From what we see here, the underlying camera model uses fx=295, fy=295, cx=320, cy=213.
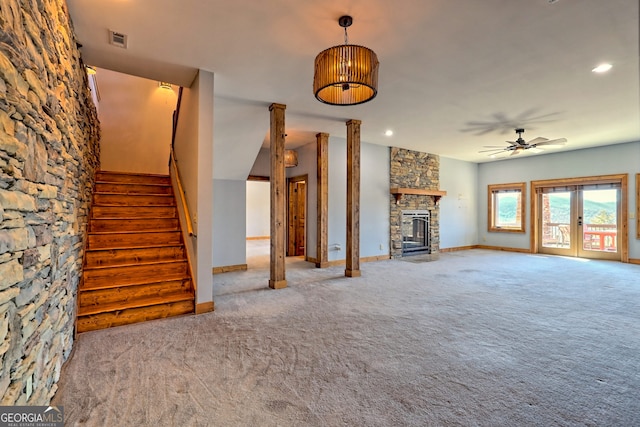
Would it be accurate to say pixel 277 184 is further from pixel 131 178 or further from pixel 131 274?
pixel 131 178

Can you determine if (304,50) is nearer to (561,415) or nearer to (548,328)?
(561,415)

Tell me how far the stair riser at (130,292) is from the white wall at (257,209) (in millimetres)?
8197

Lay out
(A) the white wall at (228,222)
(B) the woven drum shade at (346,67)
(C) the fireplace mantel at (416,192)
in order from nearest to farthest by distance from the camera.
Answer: (B) the woven drum shade at (346,67) < (A) the white wall at (228,222) < (C) the fireplace mantel at (416,192)

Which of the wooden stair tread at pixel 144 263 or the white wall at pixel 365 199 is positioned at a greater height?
the white wall at pixel 365 199

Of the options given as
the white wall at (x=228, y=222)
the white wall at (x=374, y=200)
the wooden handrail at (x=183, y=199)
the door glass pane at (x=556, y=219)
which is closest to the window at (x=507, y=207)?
the door glass pane at (x=556, y=219)

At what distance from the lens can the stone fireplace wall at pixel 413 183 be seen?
7430 mm

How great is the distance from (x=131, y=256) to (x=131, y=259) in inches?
1.5

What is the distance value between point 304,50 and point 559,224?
8.42m

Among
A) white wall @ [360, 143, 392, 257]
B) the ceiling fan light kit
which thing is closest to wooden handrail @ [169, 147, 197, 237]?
the ceiling fan light kit

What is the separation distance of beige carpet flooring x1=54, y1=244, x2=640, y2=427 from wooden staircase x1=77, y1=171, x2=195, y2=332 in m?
0.22

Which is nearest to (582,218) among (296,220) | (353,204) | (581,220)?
(581,220)

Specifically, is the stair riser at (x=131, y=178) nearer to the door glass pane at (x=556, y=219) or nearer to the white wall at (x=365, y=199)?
the white wall at (x=365, y=199)

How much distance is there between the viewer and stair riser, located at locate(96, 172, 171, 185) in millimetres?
4754

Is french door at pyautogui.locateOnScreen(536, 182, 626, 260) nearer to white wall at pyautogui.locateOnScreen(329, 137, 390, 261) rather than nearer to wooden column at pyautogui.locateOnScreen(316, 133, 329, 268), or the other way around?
white wall at pyautogui.locateOnScreen(329, 137, 390, 261)
